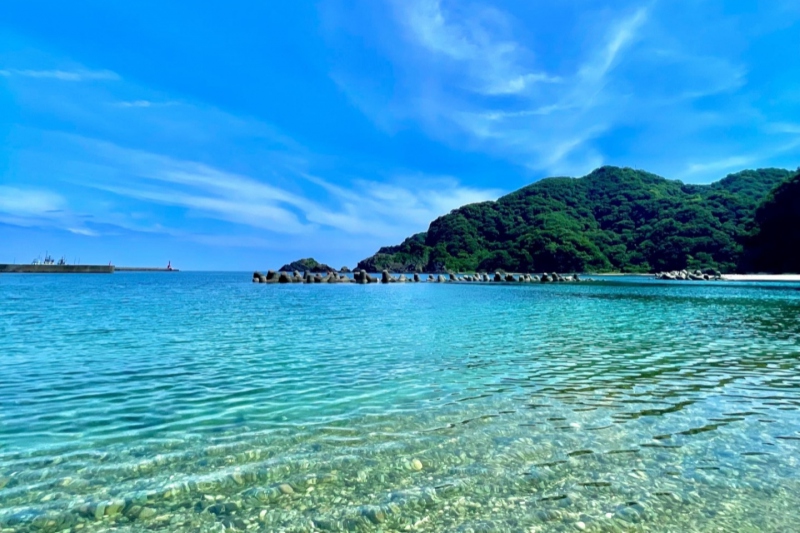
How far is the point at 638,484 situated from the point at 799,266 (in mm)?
122391

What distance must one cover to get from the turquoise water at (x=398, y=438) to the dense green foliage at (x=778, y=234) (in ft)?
358

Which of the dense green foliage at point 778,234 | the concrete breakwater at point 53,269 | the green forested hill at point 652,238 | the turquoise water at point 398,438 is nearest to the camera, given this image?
the turquoise water at point 398,438

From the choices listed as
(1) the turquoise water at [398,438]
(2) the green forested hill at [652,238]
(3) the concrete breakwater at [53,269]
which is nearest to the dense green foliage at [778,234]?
(2) the green forested hill at [652,238]

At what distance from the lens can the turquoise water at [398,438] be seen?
464 centimetres

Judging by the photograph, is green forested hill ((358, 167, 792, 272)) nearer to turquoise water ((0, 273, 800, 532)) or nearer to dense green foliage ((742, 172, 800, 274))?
dense green foliage ((742, 172, 800, 274))

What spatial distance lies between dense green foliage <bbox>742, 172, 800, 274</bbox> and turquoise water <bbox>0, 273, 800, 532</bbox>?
4293 inches

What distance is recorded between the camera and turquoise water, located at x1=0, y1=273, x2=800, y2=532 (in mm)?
4637

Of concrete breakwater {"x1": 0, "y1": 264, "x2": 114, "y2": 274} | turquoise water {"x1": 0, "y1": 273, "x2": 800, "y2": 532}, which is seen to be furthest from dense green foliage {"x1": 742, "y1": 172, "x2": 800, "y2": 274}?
concrete breakwater {"x1": 0, "y1": 264, "x2": 114, "y2": 274}

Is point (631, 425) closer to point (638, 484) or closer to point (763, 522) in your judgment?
point (638, 484)

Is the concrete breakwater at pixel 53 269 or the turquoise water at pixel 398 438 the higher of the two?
the concrete breakwater at pixel 53 269

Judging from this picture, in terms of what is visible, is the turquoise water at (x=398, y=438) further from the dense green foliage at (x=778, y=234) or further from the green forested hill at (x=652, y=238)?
the green forested hill at (x=652, y=238)

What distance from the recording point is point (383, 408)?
27.3 ft

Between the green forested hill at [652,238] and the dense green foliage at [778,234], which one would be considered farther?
the green forested hill at [652,238]

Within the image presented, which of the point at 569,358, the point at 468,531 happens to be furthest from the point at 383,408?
the point at 569,358
